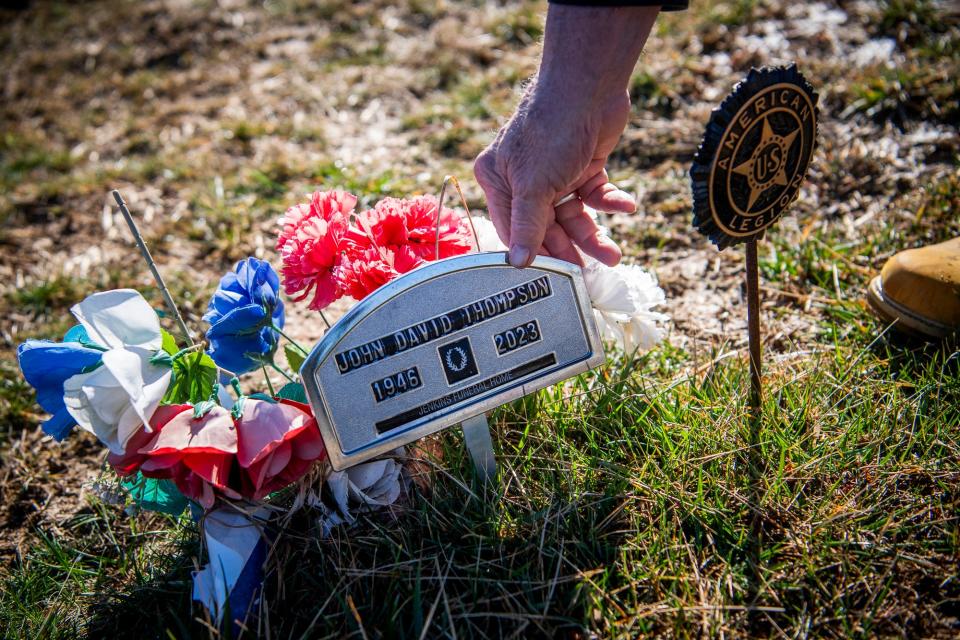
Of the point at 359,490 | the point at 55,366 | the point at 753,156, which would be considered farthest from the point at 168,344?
the point at 753,156

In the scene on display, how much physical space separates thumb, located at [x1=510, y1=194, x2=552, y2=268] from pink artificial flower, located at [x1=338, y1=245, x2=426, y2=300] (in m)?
0.24

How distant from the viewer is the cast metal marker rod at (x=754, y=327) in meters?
1.49

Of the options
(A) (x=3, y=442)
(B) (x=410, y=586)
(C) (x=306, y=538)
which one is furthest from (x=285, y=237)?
(A) (x=3, y=442)

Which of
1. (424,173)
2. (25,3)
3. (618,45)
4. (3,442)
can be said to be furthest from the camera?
(25,3)

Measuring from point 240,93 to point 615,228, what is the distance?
9.16 feet

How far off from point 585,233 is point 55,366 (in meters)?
1.19

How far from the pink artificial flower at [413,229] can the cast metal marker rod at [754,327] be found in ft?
2.14

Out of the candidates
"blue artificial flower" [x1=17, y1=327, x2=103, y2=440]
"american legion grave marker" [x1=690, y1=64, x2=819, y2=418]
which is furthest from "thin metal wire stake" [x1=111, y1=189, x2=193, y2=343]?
"american legion grave marker" [x1=690, y1=64, x2=819, y2=418]

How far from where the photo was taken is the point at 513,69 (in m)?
3.74

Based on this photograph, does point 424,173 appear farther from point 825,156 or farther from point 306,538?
point 306,538

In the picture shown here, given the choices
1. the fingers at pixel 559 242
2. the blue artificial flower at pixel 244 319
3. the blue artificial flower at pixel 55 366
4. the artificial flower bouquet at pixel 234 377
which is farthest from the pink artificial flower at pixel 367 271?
the blue artificial flower at pixel 55 366

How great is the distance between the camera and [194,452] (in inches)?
47.9

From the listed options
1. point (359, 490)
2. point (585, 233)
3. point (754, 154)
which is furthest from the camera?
point (585, 233)

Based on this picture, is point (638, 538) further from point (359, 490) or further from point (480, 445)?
point (359, 490)
